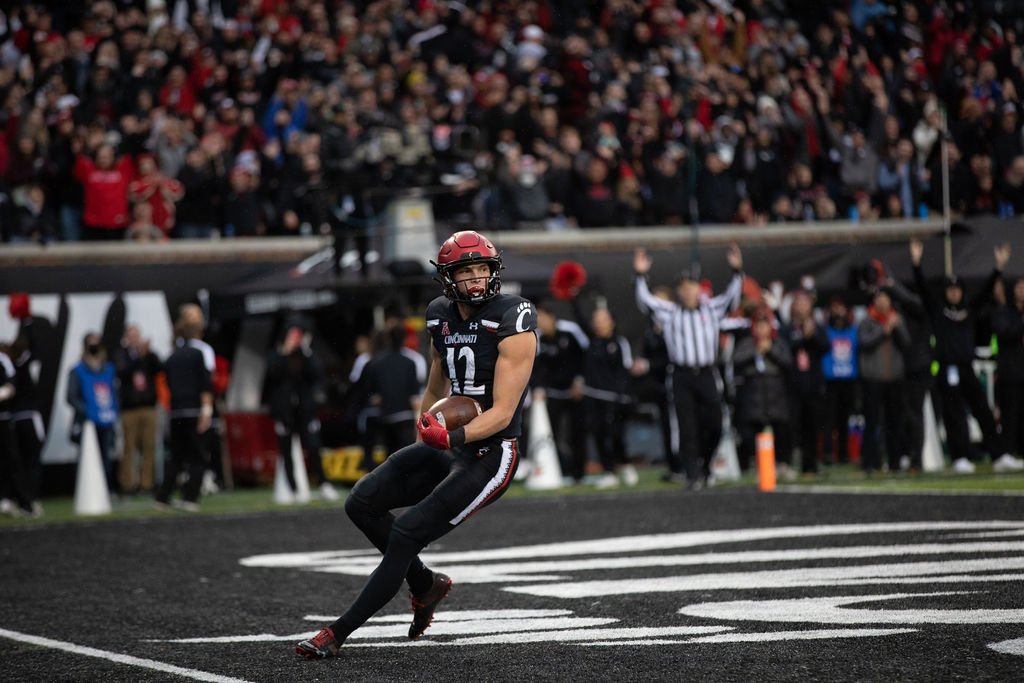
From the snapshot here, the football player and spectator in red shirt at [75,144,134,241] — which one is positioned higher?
spectator in red shirt at [75,144,134,241]

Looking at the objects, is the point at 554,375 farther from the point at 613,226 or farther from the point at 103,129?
the point at 103,129

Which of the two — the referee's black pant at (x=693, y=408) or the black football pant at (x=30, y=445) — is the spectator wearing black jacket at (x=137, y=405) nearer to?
the black football pant at (x=30, y=445)

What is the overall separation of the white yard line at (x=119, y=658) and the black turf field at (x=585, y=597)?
0.03m

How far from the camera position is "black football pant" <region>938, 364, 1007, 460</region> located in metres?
15.4

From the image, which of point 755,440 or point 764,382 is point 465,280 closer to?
point 764,382

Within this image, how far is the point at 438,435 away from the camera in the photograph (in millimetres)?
6215

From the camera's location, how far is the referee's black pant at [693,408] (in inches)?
578

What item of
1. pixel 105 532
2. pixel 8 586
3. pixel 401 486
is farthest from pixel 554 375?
pixel 401 486

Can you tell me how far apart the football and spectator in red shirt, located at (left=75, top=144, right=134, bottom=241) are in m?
12.0

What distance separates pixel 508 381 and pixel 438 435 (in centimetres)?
44

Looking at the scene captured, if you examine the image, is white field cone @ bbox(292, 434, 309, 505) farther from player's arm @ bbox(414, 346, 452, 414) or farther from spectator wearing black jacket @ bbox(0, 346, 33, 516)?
player's arm @ bbox(414, 346, 452, 414)

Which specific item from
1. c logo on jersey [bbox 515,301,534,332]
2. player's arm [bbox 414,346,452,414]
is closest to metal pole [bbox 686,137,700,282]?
player's arm [bbox 414,346,452,414]

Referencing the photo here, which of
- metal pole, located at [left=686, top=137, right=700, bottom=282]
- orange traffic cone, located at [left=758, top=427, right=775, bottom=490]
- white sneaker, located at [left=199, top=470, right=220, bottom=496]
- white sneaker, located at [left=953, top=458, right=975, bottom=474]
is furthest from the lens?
metal pole, located at [left=686, top=137, right=700, bottom=282]

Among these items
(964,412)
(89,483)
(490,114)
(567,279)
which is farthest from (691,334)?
(490,114)
